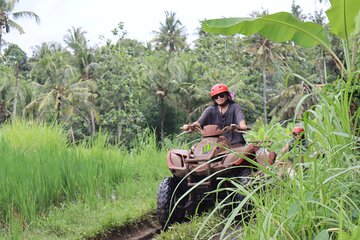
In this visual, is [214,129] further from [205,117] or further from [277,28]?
[277,28]

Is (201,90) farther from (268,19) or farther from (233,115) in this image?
(268,19)

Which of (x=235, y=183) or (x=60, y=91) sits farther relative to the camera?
(x=60, y=91)

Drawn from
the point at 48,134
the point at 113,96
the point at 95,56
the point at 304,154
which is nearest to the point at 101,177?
the point at 48,134

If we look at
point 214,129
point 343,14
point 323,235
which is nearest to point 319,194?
point 323,235

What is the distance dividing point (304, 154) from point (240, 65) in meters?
29.5

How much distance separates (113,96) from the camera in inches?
1160

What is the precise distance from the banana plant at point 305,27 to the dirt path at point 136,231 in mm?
2771

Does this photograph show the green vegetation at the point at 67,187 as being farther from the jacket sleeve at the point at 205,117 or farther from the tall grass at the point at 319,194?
the tall grass at the point at 319,194

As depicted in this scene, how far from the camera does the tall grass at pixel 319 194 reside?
6.57ft

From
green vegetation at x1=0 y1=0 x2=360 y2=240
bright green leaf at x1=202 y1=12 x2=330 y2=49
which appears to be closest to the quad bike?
green vegetation at x1=0 y1=0 x2=360 y2=240

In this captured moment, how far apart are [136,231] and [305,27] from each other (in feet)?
10.9

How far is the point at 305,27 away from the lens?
311 cm

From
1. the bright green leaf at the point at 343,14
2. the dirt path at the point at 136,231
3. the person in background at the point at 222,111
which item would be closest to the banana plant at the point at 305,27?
the bright green leaf at the point at 343,14

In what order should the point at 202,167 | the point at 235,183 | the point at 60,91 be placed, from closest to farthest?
the point at 235,183 < the point at 202,167 < the point at 60,91
